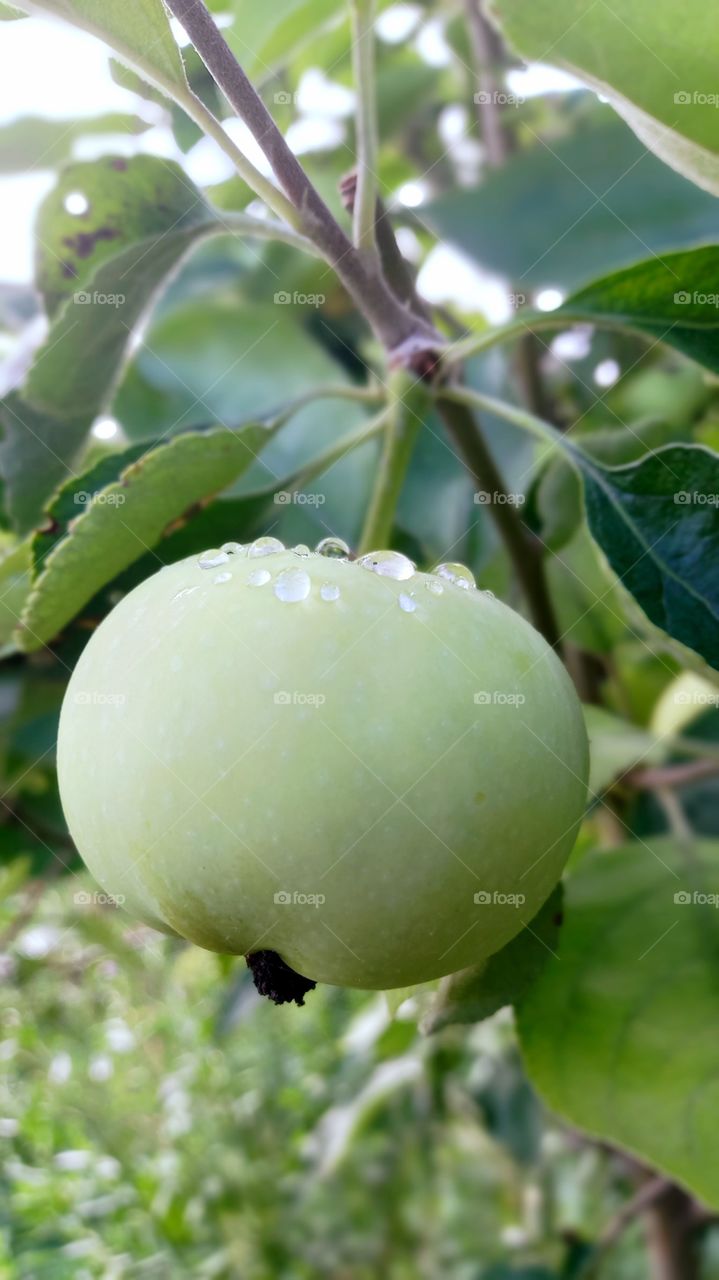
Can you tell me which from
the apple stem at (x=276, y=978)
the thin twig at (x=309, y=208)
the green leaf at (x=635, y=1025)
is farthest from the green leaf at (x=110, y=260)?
the green leaf at (x=635, y=1025)

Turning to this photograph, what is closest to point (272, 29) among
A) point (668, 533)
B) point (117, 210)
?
point (117, 210)

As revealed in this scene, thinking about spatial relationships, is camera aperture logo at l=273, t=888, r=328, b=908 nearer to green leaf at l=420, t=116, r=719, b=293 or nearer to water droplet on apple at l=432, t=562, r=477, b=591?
water droplet on apple at l=432, t=562, r=477, b=591

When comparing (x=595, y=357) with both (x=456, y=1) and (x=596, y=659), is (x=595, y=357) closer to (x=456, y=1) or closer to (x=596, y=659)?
(x=596, y=659)

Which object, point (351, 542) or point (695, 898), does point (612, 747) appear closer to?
point (695, 898)

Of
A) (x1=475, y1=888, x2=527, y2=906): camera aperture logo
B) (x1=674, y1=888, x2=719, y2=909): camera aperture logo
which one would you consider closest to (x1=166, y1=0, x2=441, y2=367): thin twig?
(x1=475, y1=888, x2=527, y2=906): camera aperture logo

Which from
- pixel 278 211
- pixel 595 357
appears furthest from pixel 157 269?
pixel 595 357

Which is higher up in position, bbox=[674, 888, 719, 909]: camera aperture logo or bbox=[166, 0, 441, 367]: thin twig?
bbox=[166, 0, 441, 367]: thin twig

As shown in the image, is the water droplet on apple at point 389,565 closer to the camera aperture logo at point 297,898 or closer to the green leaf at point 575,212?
the camera aperture logo at point 297,898
